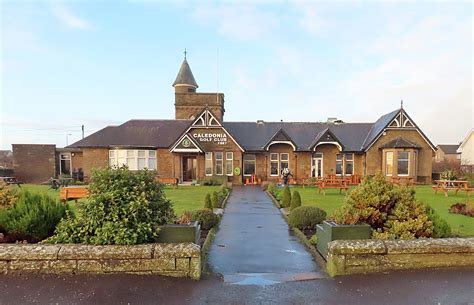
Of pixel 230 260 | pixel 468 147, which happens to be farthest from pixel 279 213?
pixel 468 147

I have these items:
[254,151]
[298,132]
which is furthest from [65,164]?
[298,132]

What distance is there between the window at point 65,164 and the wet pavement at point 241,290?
33.4 metres

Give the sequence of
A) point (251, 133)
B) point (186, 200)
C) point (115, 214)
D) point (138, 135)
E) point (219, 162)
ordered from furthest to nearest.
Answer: point (251, 133) → point (138, 135) → point (219, 162) → point (186, 200) → point (115, 214)

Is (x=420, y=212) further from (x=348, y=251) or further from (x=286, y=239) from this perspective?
(x=286, y=239)

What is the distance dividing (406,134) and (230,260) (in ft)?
95.3

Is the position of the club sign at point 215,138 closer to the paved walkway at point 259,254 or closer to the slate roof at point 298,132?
the slate roof at point 298,132

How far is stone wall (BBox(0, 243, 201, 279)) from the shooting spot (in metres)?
5.47

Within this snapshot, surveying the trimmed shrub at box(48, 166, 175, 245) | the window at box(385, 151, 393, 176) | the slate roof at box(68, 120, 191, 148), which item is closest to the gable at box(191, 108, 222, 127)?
the slate roof at box(68, 120, 191, 148)

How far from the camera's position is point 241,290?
16.9ft

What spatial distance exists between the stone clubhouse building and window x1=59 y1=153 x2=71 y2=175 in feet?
8.98

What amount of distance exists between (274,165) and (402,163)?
11033 millimetres

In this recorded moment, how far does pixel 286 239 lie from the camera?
8781 mm

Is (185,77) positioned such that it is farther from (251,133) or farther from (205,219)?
(205,219)

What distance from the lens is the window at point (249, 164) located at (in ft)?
106
